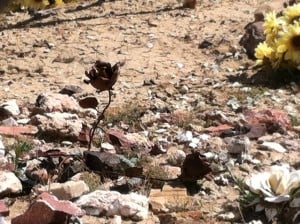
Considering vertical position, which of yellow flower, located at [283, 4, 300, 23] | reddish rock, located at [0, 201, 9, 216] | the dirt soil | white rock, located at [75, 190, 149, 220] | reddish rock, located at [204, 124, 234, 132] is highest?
→ yellow flower, located at [283, 4, 300, 23]

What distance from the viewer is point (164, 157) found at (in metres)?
3.55

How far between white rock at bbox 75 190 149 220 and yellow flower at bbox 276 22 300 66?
242 cm

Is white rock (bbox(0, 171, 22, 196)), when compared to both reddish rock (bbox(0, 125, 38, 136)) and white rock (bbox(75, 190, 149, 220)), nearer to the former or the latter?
white rock (bbox(75, 190, 149, 220))

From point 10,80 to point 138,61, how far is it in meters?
0.95

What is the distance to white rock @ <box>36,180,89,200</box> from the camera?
9.59 ft

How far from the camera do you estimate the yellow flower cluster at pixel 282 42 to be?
A: 5004 millimetres

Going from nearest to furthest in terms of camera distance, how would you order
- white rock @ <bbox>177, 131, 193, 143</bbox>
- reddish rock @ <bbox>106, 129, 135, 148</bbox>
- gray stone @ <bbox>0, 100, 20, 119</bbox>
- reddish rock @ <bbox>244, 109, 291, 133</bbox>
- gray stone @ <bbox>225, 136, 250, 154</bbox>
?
gray stone @ <bbox>225, 136, 250, 154</bbox>, reddish rock @ <bbox>106, 129, 135, 148</bbox>, white rock @ <bbox>177, 131, 193, 143</bbox>, reddish rock @ <bbox>244, 109, 291, 133</bbox>, gray stone @ <bbox>0, 100, 20, 119</bbox>

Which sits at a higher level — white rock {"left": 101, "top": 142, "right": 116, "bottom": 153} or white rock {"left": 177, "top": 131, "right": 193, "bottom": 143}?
white rock {"left": 101, "top": 142, "right": 116, "bottom": 153}

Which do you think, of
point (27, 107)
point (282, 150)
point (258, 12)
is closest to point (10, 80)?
point (27, 107)

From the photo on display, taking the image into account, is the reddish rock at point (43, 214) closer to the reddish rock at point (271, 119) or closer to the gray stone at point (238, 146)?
the gray stone at point (238, 146)

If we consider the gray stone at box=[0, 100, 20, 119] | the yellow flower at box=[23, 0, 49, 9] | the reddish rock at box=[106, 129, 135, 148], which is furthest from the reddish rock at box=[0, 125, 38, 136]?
the yellow flower at box=[23, 0, 49, 9]

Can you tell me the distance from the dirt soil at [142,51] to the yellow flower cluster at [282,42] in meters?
0.22

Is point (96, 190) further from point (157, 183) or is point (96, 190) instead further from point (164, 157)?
point (164, 157)

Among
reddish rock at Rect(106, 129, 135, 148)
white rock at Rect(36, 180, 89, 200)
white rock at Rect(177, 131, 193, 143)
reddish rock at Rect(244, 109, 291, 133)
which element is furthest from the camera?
reddish rock at Rect(244, 109, 291, 133)
